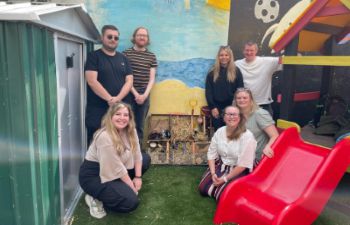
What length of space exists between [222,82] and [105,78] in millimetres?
1644

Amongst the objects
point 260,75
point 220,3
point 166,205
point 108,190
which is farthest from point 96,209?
point 220,3

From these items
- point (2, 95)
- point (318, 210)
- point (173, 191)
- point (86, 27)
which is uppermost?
point (86, 27)

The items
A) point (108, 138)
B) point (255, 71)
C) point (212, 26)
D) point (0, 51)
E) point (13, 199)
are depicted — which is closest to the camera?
point (0, 51)

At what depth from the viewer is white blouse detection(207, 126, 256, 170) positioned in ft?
11.0

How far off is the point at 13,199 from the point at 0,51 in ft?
3.54

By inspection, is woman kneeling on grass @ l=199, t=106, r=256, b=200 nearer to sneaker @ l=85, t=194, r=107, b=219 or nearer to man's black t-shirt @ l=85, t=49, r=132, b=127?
sneaker @ l=85, t=194, r=107, b=219

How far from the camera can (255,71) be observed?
14.5 ft

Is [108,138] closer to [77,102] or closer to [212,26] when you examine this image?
[77,102]

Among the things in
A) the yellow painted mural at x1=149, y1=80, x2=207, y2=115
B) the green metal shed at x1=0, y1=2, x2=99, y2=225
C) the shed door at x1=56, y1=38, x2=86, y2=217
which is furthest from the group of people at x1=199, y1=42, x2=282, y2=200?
the green metal shed at x1=0, y1=2, x2=99, y2=225

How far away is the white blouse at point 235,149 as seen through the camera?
3.36 meters

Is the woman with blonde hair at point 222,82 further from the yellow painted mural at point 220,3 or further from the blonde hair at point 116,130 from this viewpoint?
the blonde hair at point 116,130

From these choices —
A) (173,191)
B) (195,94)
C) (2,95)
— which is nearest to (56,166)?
(2,95)

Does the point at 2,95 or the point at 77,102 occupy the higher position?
the point at 2,95

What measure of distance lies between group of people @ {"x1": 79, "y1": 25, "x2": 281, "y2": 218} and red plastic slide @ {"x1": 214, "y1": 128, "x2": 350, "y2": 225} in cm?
20
